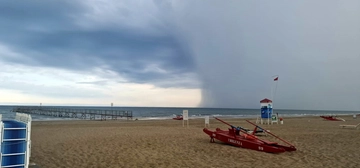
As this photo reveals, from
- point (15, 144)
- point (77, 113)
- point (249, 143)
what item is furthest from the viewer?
point (77, 113)

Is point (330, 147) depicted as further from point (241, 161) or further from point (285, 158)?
point (241, 161)

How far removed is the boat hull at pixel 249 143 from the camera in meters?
9.26

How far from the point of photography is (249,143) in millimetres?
10039

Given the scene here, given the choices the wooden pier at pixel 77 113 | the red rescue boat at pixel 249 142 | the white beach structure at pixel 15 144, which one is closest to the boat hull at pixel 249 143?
the red rescue boat at pixel 249 142

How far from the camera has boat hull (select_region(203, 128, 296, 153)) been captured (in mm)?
9258

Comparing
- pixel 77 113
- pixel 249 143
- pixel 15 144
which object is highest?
pixel 15 144

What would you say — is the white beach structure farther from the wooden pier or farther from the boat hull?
the wooden pier

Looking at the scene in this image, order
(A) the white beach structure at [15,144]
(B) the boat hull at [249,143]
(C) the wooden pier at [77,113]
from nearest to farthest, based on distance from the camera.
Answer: (A) the white beach structure at [15,144], (B) the boat hull at [249,143], (C) the wooden pier at [77,113]

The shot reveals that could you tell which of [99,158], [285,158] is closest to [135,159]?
[99,158]

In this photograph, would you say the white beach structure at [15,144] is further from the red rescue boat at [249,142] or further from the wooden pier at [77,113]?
the wooden pier at [77,113]

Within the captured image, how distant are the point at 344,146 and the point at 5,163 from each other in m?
11.2

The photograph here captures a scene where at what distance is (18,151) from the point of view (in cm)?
503

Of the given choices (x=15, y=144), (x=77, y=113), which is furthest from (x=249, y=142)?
(x=77, y=113)

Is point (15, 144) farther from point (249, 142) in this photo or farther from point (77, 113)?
point (77, 113)
